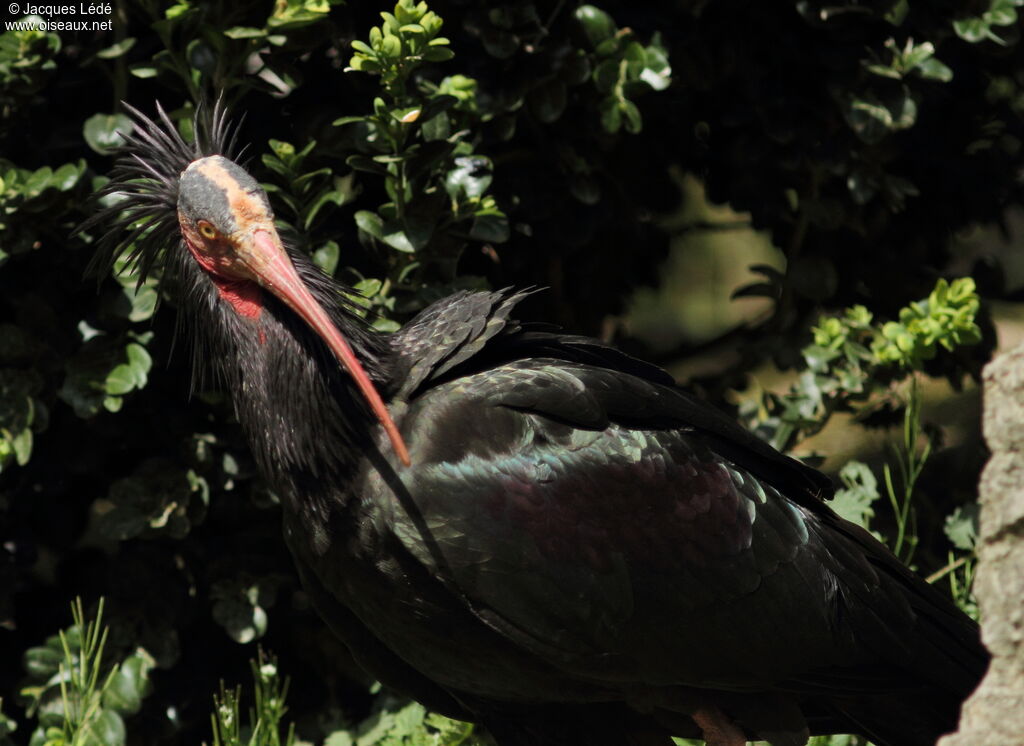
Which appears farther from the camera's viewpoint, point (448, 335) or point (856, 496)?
point (856, 496)

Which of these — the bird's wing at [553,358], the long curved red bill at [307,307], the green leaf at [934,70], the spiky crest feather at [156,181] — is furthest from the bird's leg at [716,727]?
the green leaf at [934,70]

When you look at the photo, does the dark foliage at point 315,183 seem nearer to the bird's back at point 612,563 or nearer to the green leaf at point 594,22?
the green leaf at point 594,22

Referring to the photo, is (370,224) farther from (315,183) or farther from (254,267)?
(254,267)

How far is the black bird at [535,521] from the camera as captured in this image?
314 cm

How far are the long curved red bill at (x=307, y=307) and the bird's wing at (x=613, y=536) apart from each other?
0.15 m

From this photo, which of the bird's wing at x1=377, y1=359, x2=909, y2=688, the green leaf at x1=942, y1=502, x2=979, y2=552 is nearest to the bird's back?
the bird's wing at x1=377, y1=359, x2=909, y2=688

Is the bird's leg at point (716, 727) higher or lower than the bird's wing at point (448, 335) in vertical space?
lower

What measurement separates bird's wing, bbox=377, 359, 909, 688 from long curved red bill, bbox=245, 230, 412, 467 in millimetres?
149

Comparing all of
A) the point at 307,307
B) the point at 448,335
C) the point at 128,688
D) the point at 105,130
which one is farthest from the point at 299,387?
the point at 128,688

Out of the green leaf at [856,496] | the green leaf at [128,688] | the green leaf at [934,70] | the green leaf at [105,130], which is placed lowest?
the green leaf at [128,688]

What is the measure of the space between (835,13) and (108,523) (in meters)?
2.69

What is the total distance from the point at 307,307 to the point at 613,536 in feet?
2.81

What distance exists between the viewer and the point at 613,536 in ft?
10.6

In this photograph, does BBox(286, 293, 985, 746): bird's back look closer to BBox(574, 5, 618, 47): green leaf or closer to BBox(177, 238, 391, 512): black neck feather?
BBox(177, 238, 391, 512): black neck feather
